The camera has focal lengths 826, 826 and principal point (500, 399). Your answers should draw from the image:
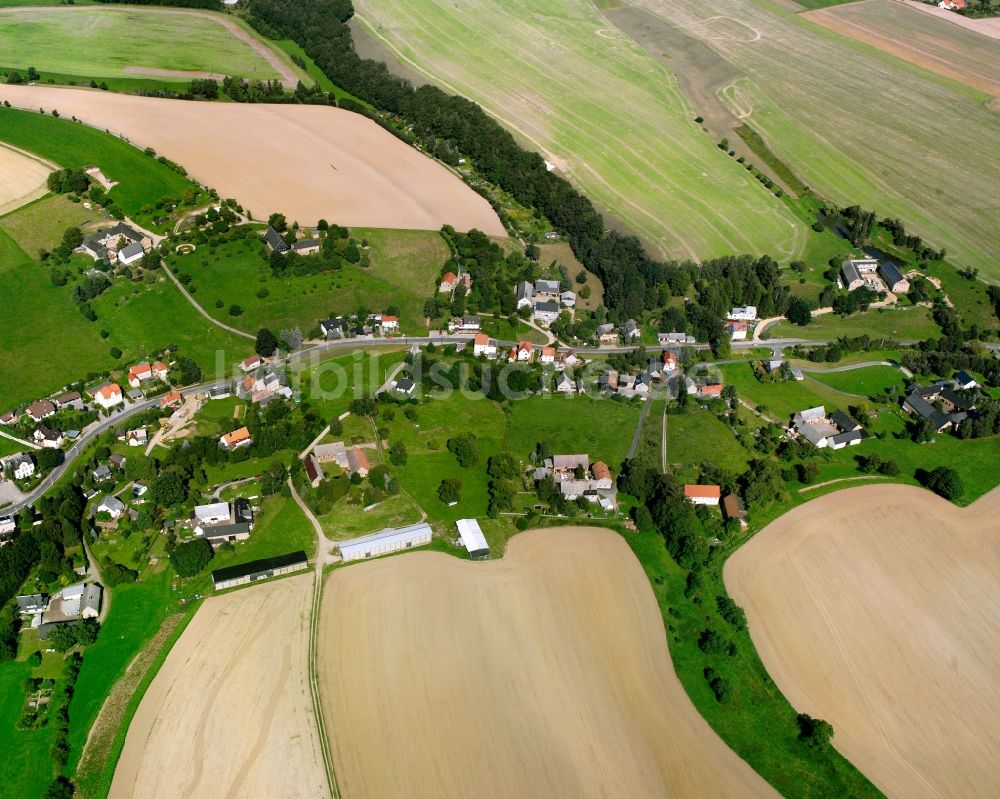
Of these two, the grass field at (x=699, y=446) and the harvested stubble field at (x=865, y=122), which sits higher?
the harvested stubble field at (x=865, y=122)

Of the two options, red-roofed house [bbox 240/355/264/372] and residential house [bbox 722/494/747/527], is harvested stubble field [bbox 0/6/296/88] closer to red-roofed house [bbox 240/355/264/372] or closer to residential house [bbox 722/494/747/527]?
red-roofed house [bbox 240/355/264/372]

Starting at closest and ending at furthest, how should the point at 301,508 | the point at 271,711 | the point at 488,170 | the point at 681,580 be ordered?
the point at 271,711 → the point at 681,580 → the point at 301,508 → the point at 488,170

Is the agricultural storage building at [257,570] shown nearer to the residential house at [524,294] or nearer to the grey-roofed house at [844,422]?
the residential house at [524,294]

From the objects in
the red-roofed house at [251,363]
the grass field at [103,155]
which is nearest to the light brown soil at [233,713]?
the red-roofed house at [251,363]

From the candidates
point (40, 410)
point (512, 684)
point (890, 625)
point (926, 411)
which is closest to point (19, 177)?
point (40, 410)

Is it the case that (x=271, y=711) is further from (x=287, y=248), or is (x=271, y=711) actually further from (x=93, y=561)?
(x=287, y=248)

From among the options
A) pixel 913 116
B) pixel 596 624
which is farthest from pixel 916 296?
pixel 596 624
